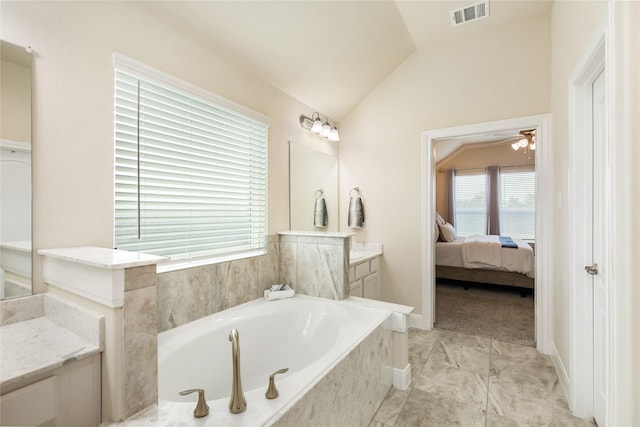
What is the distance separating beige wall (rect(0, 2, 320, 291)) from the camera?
131 centimetres

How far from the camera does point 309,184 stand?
309cm

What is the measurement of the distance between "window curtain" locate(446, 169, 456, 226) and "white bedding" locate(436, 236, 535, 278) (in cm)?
207

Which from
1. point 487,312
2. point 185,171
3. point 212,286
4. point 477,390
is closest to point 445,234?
point 487,312

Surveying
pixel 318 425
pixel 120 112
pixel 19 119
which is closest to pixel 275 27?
pixel 120 112

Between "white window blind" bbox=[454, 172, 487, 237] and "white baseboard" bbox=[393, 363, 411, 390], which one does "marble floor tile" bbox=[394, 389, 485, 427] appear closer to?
"white baseboard" bbox=[393, 363, 411, 390]

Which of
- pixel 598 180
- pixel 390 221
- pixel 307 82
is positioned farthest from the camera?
pixel 390 221

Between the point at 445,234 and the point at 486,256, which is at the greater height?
the point at 445,234

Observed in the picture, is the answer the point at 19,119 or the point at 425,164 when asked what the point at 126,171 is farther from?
the point at 425,164

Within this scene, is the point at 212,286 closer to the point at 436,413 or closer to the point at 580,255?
the point at 436,413

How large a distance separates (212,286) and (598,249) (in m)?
2.29

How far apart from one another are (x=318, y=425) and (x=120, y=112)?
1.85 m

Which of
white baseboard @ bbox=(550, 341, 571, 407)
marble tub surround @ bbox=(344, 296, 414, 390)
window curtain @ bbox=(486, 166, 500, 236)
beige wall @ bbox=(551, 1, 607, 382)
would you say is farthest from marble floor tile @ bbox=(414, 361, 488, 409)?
window curtain @ bbox=(486, 166, 500, 236)

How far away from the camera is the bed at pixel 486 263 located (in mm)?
3965

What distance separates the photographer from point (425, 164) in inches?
118
